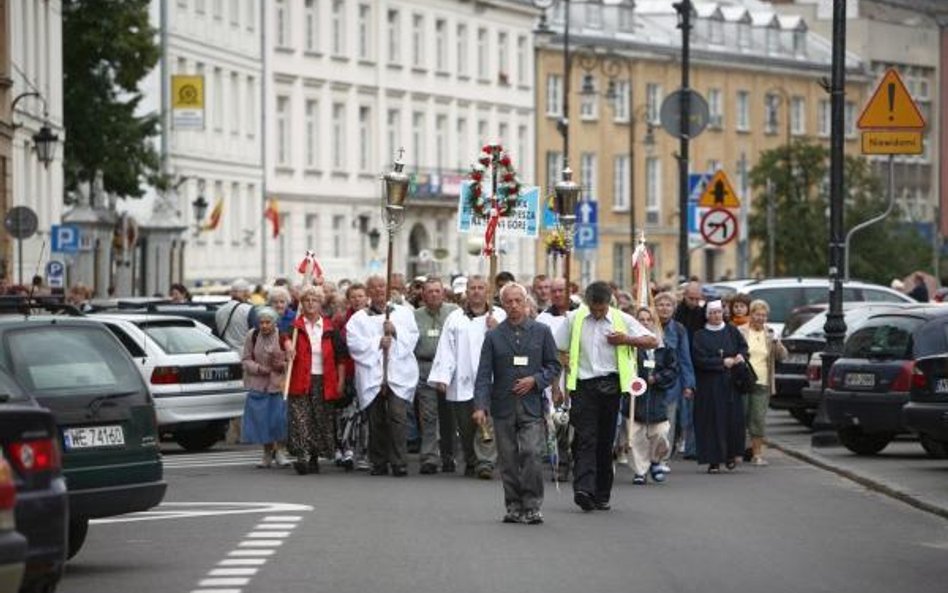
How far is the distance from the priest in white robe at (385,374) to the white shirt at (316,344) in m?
0.28

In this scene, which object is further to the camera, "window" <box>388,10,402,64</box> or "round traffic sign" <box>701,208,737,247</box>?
"window" <box>388,10,402,64</box>

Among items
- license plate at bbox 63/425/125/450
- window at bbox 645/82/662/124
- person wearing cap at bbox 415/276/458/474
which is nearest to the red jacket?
person wearing cap at bbox 415/276/458/474

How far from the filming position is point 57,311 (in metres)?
20.2

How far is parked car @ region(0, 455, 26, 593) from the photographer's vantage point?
1289cm

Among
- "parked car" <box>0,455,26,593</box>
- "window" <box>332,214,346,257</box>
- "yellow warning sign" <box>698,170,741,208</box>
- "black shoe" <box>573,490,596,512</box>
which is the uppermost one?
"yellow warning sign" <box>698,170,741,208</box>

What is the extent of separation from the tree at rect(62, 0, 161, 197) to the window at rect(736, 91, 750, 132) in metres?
53.9

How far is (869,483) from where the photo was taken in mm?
26750

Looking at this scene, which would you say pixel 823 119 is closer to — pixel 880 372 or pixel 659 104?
pixel 659 104

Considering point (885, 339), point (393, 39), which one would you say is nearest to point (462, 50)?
point (393, 39)

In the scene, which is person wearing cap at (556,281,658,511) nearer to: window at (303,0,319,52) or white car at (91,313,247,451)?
white car at (91,313,247,451)

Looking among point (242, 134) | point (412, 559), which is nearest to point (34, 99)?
point (242, 134)

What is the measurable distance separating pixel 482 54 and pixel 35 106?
4824cm

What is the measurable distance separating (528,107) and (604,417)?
87.4 meters

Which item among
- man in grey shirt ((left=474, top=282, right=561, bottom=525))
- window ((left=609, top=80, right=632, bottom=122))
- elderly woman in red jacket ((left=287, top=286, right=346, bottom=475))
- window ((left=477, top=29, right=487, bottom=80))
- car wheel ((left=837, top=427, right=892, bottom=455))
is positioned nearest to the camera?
man in grey shirt ((left=474, top=282, right=561, bottom=525))
